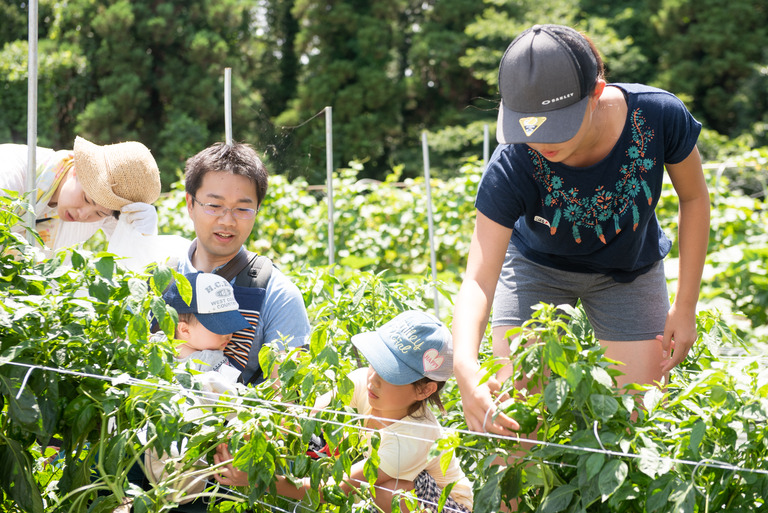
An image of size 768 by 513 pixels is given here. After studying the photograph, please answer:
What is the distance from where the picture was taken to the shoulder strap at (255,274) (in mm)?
2205

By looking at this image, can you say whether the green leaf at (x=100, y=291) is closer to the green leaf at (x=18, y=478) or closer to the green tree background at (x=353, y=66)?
the green leaf at (x=18, y=478)

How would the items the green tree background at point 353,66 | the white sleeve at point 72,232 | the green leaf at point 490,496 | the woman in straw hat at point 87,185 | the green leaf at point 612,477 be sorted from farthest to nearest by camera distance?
1. the green tree background at point 353,66
2. the white sleeve at point 72,232
3. the woman in straw hat at point 87,185
4. the green leaf at point 490,496
5. the green leaf at point 612,477

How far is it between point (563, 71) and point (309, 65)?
54.3 ft

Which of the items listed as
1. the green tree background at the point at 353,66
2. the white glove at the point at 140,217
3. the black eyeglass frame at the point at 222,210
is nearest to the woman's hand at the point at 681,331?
the black eyeglass frame at the point at 222,210

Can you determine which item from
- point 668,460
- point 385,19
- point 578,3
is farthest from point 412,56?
point 668,460

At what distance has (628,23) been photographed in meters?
17.7

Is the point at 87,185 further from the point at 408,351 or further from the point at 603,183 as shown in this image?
the point at 603,183

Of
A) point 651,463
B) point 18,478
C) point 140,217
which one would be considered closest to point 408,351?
point 651,463

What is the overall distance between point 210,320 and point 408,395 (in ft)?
1.86

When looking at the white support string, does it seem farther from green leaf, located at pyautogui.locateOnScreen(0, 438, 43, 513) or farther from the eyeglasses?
the eyeglasses

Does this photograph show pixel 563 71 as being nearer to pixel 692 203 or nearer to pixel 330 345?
pixel 692 203

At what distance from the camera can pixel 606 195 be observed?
1.77 meters

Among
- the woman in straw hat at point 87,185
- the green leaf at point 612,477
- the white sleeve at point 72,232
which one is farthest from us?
the white sleeve at point 72,232

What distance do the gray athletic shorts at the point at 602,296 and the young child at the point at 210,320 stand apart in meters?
0.71
